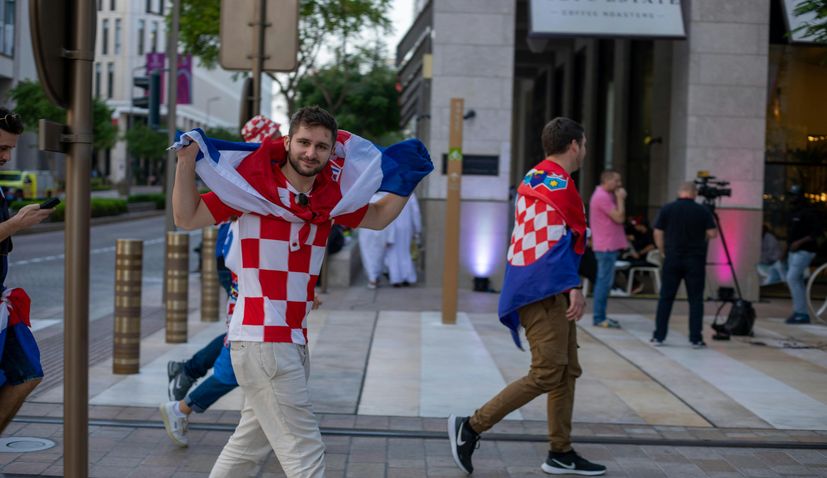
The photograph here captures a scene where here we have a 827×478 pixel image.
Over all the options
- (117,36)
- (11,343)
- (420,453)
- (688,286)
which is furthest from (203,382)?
(117,36)

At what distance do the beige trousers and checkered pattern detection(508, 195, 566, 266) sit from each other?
194cm

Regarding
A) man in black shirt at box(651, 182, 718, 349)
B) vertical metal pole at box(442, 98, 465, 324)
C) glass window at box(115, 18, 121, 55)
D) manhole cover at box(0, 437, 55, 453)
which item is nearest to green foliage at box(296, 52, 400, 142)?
vertical metal pole at box(442, 98, 465, 324)

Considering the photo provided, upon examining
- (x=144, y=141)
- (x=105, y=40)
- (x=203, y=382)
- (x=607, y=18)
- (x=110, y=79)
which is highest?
(x=105, y=40)

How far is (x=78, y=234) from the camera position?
325cm

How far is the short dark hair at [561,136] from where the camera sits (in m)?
5.43

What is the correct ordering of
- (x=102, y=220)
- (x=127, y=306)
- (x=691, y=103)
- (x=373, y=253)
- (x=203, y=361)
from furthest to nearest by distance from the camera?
(x=102, y=220) → (x=373, y=253) → (x=691, y=103) → (x=127, y=306) → (x=203, y=361)

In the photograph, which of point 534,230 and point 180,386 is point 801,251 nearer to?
point 534,230

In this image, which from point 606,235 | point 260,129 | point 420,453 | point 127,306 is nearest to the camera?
point 420,453

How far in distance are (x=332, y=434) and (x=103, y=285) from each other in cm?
1004

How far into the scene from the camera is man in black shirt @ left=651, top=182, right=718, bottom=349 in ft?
32.8

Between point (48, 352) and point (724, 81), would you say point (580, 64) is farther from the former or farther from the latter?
point (48, 352)

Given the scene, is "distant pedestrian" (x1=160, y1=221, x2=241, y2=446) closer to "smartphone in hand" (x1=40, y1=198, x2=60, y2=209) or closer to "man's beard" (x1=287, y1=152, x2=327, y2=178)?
"smartphone in hand" (x1=40, y1=198, x2=60, y2=209)

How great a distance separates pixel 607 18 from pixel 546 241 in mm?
9994

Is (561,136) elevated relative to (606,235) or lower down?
elevated
